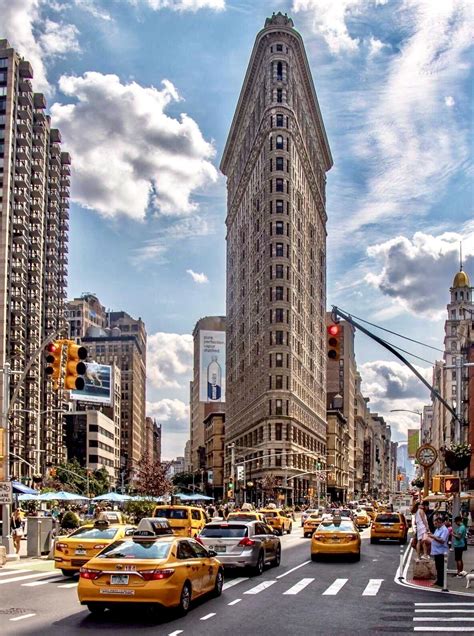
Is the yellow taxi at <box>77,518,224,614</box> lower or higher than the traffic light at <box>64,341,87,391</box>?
lower

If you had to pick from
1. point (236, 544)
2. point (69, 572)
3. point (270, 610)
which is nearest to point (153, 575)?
point (270, 610)

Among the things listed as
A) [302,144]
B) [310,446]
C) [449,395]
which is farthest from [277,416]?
[449,395]

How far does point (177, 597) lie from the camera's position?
1608 centimetres

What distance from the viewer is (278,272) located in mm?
116250

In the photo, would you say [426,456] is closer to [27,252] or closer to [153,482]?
[153,482]

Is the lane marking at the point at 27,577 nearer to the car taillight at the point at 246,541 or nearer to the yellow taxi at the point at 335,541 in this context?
the car taillight at the point at 246,541

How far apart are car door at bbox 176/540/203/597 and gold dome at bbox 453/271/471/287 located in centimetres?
17268

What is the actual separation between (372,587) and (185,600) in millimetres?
7901

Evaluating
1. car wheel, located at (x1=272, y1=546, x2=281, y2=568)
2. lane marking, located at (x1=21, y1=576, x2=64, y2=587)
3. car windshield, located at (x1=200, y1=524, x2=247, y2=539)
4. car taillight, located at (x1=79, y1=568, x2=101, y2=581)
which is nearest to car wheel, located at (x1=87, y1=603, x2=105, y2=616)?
car taillight, located at (x1=79, y1=568, x2=101, y2=581)

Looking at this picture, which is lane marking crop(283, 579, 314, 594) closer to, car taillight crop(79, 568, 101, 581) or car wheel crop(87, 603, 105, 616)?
car wheel crop(87, 603, 105, 616)

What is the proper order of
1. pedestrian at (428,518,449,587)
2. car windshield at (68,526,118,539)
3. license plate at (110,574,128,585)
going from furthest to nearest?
car windshield at (68,526,118,539), pedestrian at (428,518,449,587), license plate at (110,574,128,585)

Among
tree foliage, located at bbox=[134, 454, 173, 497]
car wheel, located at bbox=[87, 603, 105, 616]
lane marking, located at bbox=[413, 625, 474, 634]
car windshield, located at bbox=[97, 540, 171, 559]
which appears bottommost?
tree foliage, located at bbox=[134, 454, 173, 497]

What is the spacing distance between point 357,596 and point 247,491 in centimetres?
10168

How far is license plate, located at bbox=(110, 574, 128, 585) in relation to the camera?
15.9 meters
